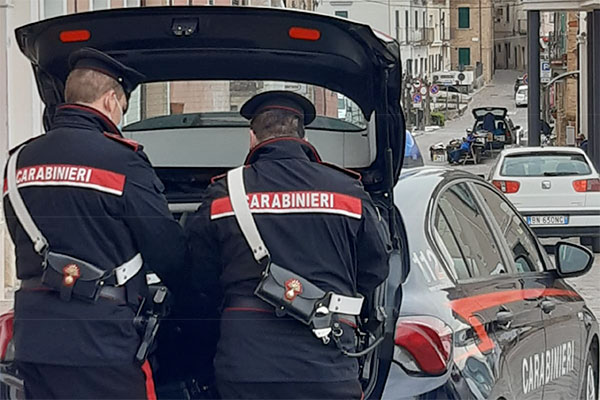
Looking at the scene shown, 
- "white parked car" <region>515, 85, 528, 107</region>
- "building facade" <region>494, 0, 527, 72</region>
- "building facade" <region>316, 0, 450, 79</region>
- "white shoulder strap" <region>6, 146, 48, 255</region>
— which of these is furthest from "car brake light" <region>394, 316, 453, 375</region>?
"white parked car" <region>515, 85, 528, 107</region>

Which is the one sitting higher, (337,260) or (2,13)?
(2,13)

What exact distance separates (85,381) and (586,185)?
12.9 m

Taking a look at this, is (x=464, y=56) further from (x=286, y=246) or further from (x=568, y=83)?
(x=286, y=246)

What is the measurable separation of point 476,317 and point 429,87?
3096 cm

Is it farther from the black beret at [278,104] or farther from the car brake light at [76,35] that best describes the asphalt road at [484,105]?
the black beret at [278,104]

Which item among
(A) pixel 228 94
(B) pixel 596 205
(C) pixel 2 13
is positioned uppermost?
(C) pixel 2 13

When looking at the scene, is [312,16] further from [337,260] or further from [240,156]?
[240,156]

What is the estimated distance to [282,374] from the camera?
336cm

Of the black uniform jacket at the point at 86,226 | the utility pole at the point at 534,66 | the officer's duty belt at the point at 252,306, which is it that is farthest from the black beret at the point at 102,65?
the utility pole at the point at 534,66

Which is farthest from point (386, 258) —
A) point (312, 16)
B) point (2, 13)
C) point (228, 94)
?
point (2, 13)

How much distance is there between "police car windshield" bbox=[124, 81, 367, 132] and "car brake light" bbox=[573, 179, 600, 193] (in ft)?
37.4

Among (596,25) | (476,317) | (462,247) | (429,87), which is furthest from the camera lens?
(429,87)

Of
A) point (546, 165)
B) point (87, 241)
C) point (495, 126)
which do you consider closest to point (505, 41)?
point (495, 126)

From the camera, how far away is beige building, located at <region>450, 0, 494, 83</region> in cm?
4059
